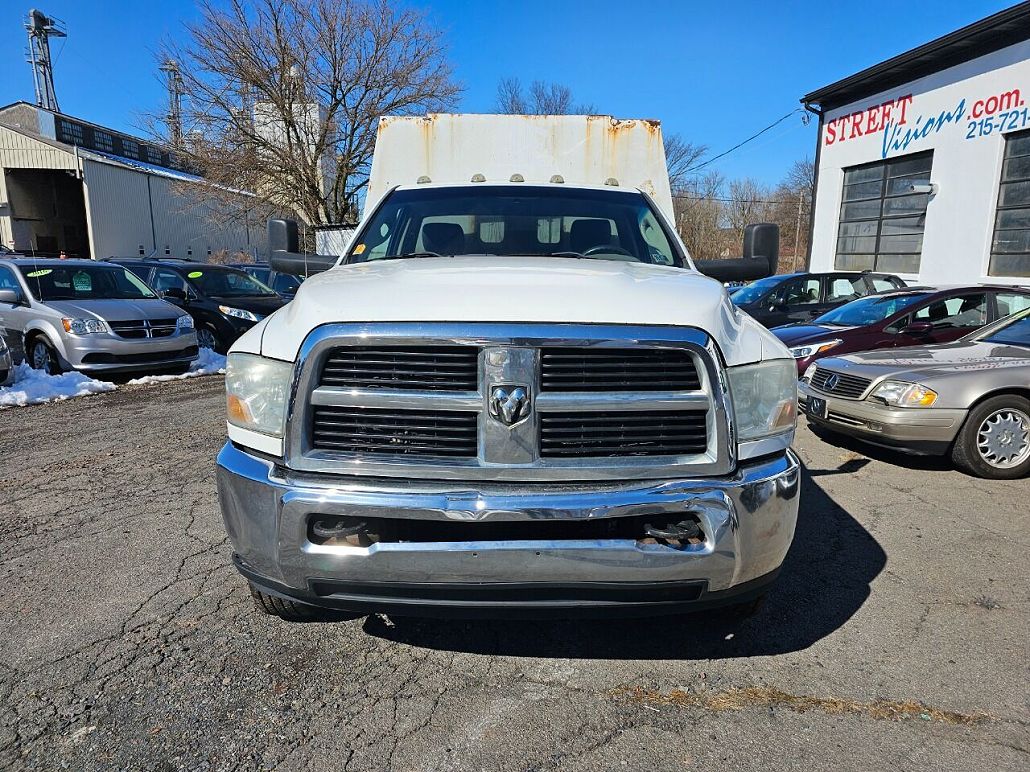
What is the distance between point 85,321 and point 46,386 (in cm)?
105

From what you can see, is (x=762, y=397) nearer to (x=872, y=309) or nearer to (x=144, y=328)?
(x=872, y=309)

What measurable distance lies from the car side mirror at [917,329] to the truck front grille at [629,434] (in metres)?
6.37

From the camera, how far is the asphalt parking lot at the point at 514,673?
212cm

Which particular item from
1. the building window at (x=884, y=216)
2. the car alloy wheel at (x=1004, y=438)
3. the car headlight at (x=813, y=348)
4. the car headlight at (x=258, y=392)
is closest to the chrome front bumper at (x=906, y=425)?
the car alloy wheel at (x=1004, y=438)

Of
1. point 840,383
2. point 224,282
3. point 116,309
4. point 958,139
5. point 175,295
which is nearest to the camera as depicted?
point 840,383

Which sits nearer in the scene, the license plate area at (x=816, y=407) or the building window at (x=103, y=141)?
the license plate area at (x=816, y=407)

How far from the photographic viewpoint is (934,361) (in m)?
5.43

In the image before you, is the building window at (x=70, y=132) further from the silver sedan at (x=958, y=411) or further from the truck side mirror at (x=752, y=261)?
the silver sedan at (x=958, y=411)

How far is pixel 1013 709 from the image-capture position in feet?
7.56

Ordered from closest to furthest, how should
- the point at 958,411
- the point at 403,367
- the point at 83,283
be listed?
1. the point at 403,367
2. the point at 958,411
3. the point at 83,283

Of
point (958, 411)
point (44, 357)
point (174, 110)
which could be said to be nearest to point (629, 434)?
point (958, 411)

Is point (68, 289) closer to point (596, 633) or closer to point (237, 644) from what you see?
point (237, 644)

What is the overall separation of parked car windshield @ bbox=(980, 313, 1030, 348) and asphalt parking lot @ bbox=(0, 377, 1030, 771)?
282 cm

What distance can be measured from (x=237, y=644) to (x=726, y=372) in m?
2.22
